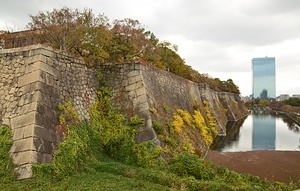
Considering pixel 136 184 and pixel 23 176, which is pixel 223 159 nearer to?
pixel 136 184

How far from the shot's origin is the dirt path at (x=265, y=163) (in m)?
15.8

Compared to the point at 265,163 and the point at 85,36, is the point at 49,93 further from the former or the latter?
the point at 265,163

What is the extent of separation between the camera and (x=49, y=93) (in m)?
10.6

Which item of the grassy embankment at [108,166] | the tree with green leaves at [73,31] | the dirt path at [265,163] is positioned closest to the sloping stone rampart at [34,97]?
the grassy embankment at [108,166]

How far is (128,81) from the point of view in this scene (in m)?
15.0

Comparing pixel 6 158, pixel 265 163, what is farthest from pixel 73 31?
pixel 265 163

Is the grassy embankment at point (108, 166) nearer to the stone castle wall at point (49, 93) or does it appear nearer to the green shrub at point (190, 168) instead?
the green shrub at point (190, 168)

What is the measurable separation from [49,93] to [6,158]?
113 inches

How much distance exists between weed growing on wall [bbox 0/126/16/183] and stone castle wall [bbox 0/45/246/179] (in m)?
0.16

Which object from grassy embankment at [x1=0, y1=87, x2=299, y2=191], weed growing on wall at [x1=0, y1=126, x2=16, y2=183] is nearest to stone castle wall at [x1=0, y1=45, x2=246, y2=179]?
weed growing on wall at [x1=0, y1=126, x2=16, y2=183]

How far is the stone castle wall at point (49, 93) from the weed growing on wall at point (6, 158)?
0.16 m

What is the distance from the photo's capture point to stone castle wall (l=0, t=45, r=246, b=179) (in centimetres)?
915

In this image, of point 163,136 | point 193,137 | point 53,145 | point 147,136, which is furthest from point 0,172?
point 193,137

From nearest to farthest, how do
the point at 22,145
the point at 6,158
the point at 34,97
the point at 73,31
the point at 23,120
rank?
the point at 6,158
the point at 22,145
the point at 23,120
the point at 34,97
the point at 73,31
